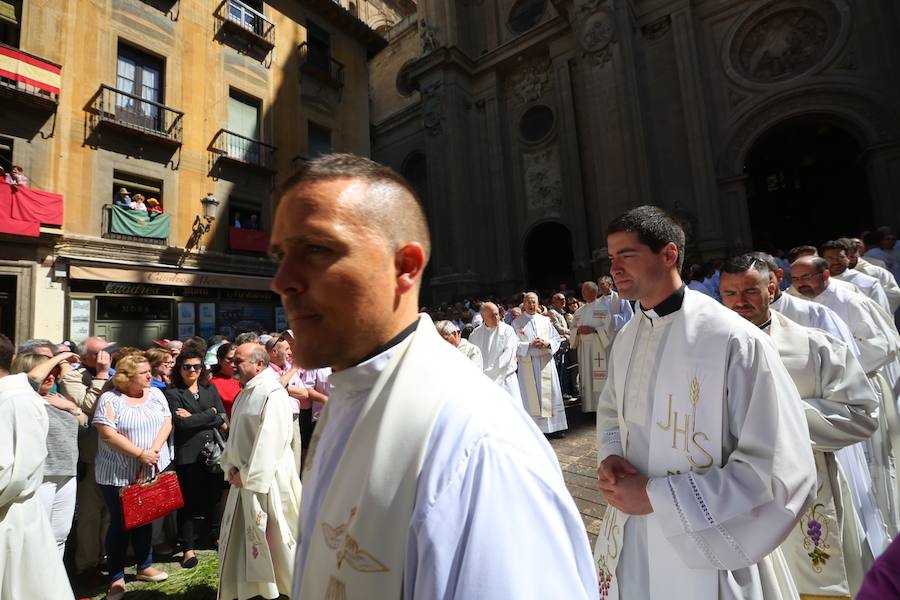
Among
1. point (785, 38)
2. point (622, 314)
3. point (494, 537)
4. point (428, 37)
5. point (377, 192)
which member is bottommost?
point (494, 537)

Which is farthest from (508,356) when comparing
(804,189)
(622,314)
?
(804,189)

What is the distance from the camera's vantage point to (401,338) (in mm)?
1098

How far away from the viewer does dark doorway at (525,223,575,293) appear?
698 inches

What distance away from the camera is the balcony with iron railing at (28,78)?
978 centimetres

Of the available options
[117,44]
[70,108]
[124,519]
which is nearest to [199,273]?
[70,108]

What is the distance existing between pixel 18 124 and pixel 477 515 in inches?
563

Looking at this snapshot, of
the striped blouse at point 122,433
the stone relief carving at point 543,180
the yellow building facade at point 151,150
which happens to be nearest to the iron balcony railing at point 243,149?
the yellow building facade at point 151,150

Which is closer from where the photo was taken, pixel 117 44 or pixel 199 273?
pixel 117 44

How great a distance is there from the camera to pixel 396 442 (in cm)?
88

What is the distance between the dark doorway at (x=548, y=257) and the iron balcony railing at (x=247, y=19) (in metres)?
11.7

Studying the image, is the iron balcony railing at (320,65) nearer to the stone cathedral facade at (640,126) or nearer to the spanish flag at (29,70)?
the stone cathedral facade at (640,126)

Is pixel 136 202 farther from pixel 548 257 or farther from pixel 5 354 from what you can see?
pixel 548 257

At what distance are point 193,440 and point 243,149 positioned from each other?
1269 cm

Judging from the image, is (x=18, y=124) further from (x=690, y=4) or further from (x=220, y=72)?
(x=690, y=4)
